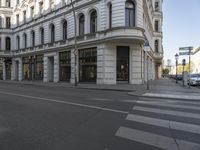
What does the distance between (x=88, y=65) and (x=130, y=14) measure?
7.41 m

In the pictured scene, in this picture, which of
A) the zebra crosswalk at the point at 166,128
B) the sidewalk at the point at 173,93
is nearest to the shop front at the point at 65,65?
the sidewalk at the point at 173,93

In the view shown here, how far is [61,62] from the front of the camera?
104 feet

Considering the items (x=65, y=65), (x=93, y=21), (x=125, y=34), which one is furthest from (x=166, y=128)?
(x=65, y=65)

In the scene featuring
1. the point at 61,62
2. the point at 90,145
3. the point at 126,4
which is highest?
the point at 126,4

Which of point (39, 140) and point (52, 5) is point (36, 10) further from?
point (39, 140)

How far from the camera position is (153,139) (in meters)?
5.23

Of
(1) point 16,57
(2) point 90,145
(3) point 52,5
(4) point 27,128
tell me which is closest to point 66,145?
(2) point 90,145

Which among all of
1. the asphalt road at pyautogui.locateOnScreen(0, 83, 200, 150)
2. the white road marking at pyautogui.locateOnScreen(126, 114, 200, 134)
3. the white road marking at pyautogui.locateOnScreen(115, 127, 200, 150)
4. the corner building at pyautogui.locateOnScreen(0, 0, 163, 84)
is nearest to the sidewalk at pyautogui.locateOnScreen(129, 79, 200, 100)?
the asphalt road at pyautogui.locateOnScreen(0, 83, 200, 150)

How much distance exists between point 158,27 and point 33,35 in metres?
31.3

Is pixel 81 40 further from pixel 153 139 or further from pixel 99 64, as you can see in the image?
pixel 153 139

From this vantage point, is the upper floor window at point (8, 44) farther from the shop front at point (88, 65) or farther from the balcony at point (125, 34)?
the balcony at point (125, 34)

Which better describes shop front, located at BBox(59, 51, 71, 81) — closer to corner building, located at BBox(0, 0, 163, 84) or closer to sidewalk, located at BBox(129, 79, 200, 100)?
corner building, located at BBox(0, 0, 163, 84)

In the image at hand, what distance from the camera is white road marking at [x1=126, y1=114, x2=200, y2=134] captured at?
6.11 metres

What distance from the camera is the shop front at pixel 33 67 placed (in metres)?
36.4
